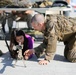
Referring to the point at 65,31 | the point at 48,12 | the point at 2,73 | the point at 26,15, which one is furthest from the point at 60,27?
the point at 26,15

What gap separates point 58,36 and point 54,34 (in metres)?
0.11

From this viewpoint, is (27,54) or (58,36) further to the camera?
(27,54)

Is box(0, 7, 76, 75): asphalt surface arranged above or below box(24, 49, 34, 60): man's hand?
below

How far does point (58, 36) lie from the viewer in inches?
118

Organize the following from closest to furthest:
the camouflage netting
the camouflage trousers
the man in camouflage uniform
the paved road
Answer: the paved road
the man in camouflage uniform
the camouflage trousers
the camouflage netting

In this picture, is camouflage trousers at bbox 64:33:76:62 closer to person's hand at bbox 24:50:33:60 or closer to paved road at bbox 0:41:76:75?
paved road at bbox 0:41:76:75

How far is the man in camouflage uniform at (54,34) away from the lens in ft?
9.39

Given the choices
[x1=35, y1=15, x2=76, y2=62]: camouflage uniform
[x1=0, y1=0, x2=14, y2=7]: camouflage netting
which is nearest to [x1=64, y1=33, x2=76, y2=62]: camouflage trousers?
[x1=35, y1=15, x2=76, y2=62]: camouflage uniform

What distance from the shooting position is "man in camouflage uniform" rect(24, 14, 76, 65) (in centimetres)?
286

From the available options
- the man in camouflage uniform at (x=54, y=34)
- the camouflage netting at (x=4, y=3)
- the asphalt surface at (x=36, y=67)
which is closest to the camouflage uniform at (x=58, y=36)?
the man in camouflage uniform at (x=54, y=34)

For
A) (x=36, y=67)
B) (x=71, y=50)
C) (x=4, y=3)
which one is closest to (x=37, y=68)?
(x=36, y=67)

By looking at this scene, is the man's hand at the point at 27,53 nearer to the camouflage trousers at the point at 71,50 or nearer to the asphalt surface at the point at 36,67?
the asphalt surface at the point at 36,67

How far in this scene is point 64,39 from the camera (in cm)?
313

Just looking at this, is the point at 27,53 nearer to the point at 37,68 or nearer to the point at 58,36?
the point at 37,68
